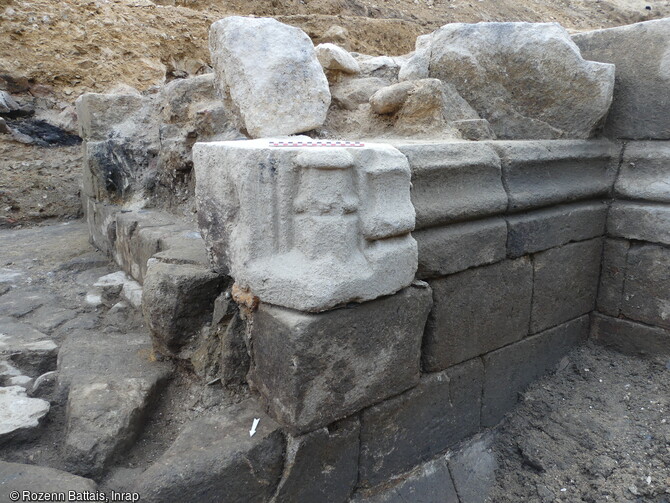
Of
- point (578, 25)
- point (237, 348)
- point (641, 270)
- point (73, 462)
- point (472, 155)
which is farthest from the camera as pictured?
point (578, 25)

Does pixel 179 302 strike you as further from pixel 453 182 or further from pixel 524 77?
pixel 524 77

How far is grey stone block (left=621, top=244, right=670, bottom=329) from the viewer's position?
9.12 ft

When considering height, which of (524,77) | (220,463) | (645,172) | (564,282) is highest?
(524,77)

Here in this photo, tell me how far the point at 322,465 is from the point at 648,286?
2055 millimetres

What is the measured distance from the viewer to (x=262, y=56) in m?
2.48

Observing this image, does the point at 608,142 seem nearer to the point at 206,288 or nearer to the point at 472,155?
the point at 472,155

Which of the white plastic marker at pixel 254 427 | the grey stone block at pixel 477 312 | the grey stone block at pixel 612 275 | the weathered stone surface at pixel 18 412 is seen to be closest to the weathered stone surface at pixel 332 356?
the white plastic marker at pixel 254 427

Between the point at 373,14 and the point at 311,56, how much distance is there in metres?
9.60

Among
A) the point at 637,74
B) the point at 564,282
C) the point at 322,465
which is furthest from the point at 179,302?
the point at 637,74

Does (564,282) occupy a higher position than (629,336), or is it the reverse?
(564,282)

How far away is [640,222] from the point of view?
111 inches

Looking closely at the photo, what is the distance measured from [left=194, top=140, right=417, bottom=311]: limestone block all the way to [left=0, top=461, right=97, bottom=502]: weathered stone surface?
780 mm

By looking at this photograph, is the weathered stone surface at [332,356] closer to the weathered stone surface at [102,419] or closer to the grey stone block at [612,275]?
the weathered stone surface at [102,419]

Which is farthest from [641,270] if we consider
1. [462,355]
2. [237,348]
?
[237,348]
